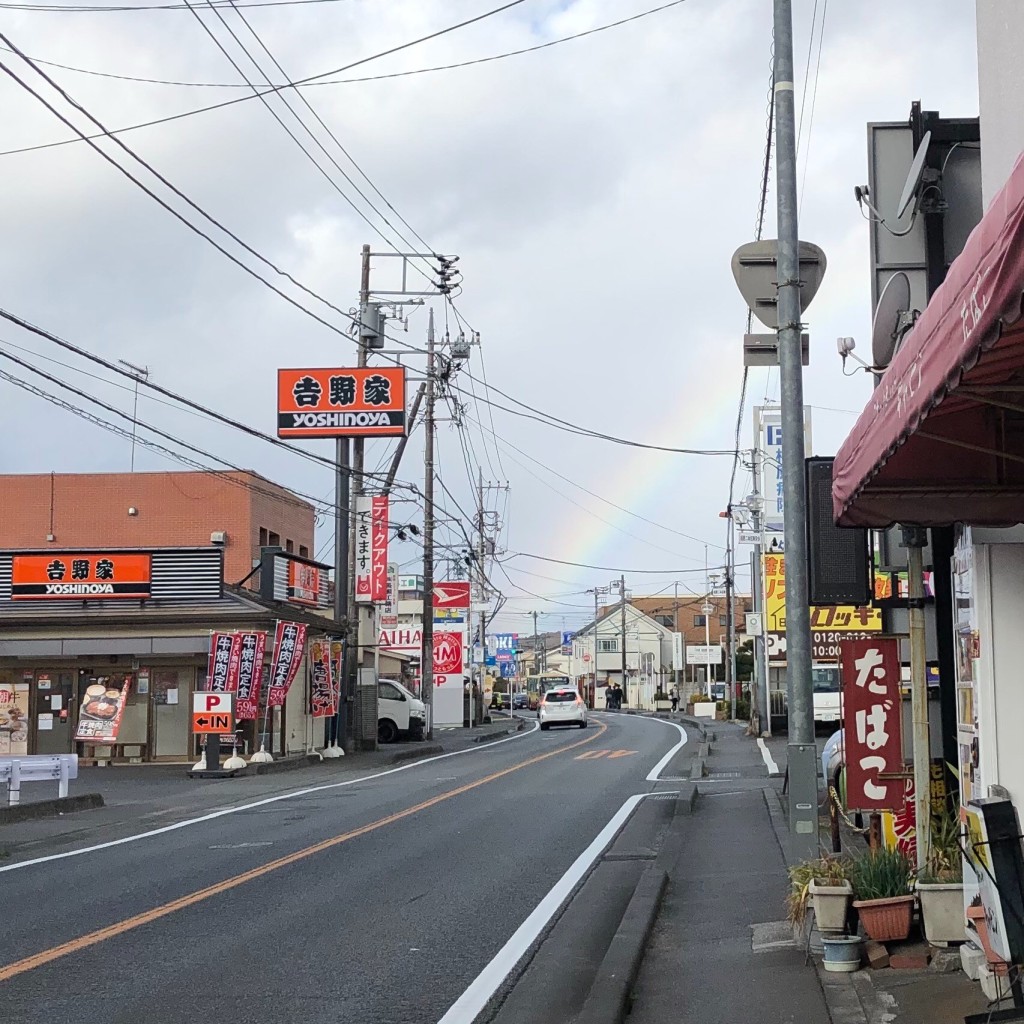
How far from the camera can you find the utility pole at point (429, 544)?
4128cm

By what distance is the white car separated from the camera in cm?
4912

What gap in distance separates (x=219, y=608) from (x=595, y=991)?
23822mm

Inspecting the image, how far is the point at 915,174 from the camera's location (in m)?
9.80

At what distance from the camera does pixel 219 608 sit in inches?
1176

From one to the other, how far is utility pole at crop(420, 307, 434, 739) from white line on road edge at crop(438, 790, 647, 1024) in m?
26.9

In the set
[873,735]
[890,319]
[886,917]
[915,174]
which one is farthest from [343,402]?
[886,917]

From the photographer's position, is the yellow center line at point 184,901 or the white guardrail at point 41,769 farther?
the white guardrail at point 41,769

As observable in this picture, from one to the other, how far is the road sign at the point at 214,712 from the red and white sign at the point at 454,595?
26042 mm

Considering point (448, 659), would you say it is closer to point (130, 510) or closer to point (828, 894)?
point (130, 510)

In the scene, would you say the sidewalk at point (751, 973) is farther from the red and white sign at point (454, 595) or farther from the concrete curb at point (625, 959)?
the red and white sign at point (454, 595)

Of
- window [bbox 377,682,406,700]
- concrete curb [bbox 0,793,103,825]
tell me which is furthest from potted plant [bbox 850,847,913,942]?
window [bbox 377,682,406,700]

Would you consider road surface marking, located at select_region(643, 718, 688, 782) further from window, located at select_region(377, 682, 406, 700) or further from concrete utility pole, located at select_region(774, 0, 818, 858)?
concrete utility pole, located at select_region(774, 0, 818, 858)

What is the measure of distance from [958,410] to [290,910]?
22.3 ft

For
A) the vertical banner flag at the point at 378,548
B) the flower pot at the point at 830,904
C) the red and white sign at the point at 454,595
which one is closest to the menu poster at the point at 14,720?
the vertical banner flag at the point at 378,548
